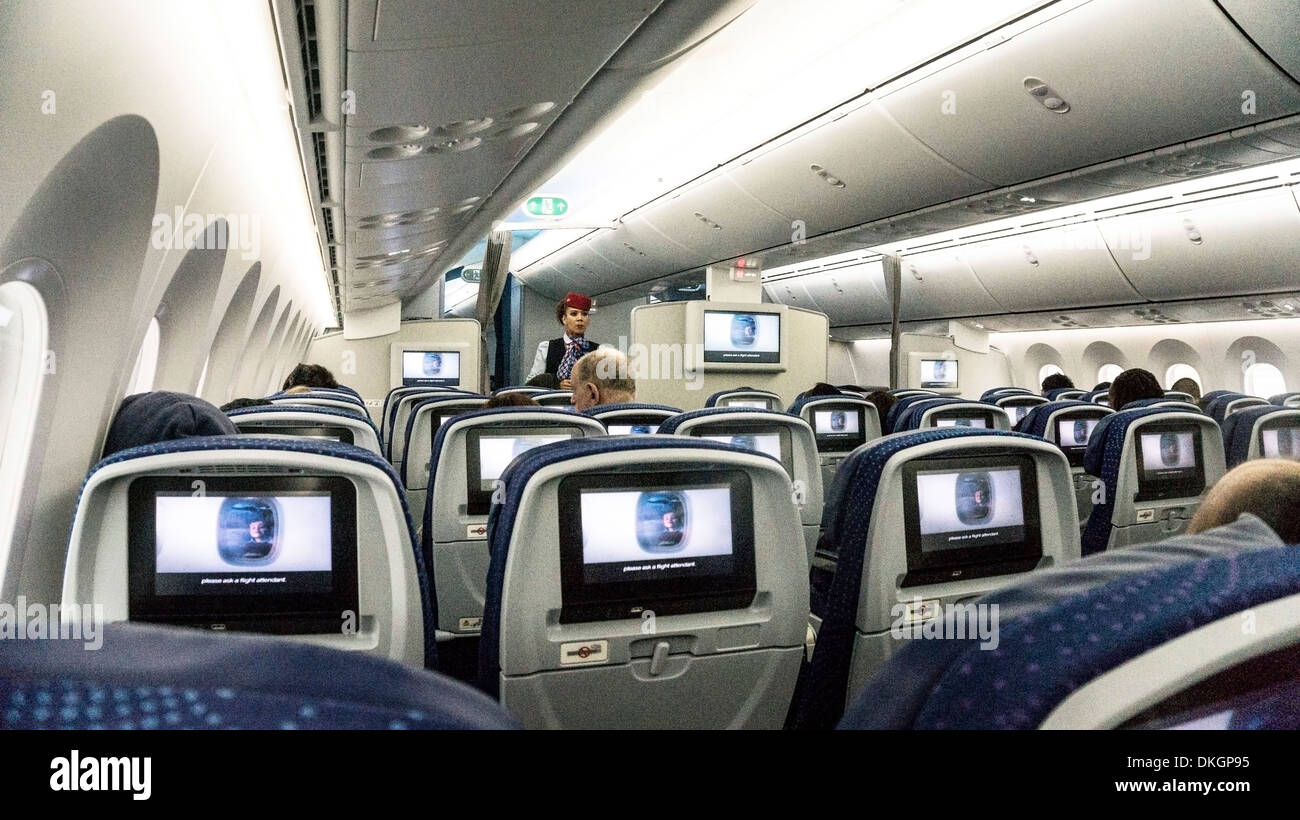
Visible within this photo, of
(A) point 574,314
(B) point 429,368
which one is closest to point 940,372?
(B) point 429,368

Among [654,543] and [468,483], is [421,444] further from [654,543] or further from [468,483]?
[654,543]

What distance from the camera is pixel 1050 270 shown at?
1284 centimetres

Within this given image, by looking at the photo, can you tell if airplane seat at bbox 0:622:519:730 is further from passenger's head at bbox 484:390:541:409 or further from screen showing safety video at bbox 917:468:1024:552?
passenger's head at bbox 484:390:541:409

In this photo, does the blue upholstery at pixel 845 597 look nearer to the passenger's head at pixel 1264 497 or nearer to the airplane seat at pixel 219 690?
the passenger's head at pixel 1264 497

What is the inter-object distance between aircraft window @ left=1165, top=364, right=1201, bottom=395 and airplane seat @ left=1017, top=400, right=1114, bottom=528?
10372mm

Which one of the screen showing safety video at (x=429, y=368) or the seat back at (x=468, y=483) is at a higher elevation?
the screen showing safety video at (x=429, y=368)

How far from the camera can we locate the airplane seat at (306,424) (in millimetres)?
3536

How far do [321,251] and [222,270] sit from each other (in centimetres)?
433

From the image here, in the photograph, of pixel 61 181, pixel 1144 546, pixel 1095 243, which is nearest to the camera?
pixel 1144 546

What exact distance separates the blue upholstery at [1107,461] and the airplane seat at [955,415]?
135 cm

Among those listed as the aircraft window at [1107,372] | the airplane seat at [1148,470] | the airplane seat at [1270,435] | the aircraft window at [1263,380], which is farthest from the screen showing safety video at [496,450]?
the aircraft window at [1107,372]
